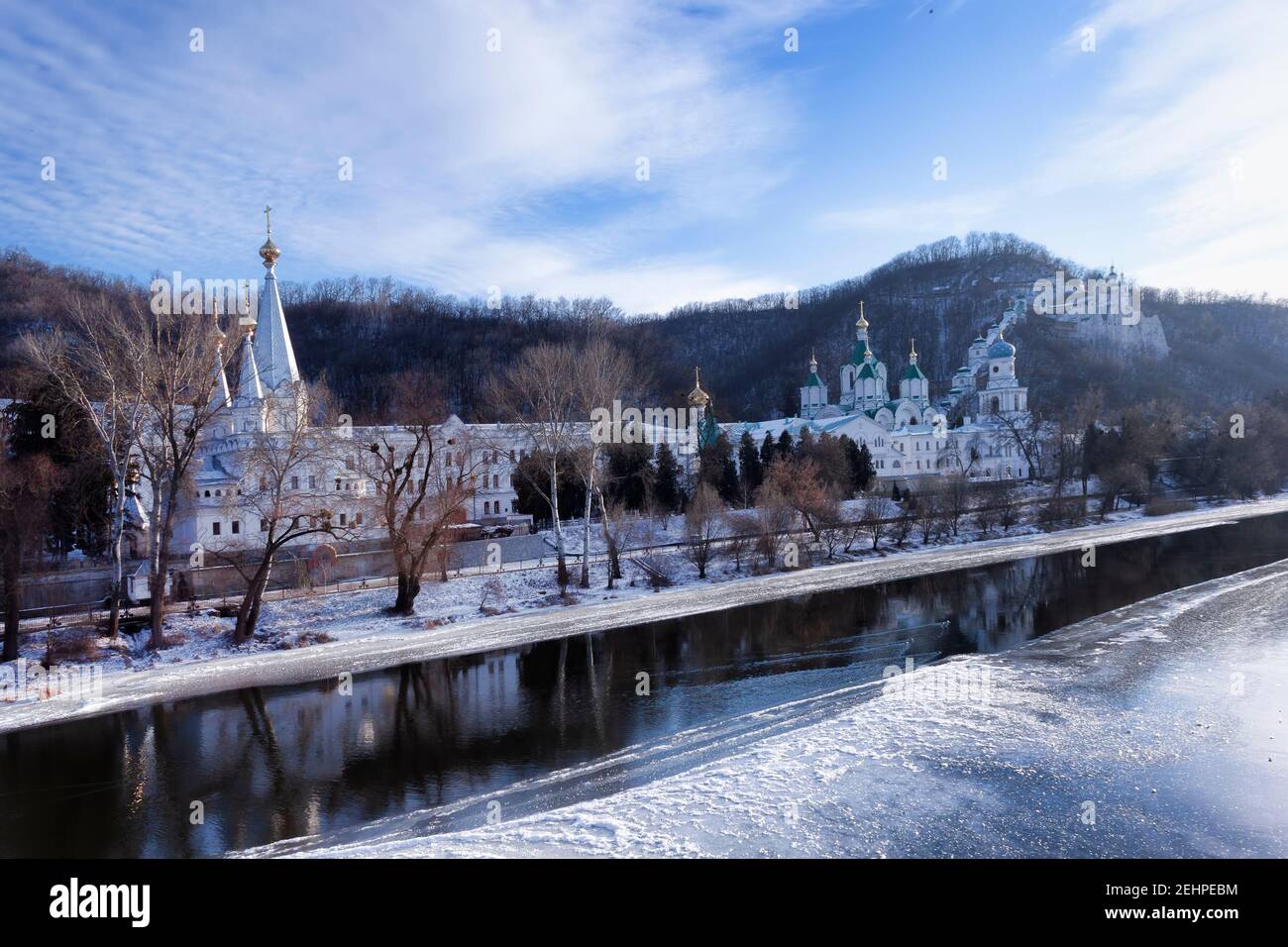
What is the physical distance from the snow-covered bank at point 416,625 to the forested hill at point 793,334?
4010 cm

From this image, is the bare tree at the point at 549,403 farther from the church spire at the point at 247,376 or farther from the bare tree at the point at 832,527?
the bare tree at the point at 832,527

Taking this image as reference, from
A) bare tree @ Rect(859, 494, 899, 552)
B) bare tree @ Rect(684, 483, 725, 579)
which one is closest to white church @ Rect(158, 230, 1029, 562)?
bare tree @ Rect(684, 483, 725, 579)

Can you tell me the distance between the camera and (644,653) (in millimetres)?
16938

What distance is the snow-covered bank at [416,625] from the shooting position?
1513 cm

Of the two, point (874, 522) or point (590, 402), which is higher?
point (590, 402)

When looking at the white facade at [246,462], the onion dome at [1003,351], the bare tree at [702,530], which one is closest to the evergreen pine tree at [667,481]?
the bare tree at [702,530]

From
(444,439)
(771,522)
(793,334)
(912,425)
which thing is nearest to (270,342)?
(444,439)

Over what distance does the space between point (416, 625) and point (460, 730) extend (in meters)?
7.67

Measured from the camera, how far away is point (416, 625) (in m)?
19.7

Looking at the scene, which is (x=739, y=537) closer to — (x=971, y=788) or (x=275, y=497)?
(x=275, y=497)

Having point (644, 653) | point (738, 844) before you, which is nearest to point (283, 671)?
point (644, 653)
